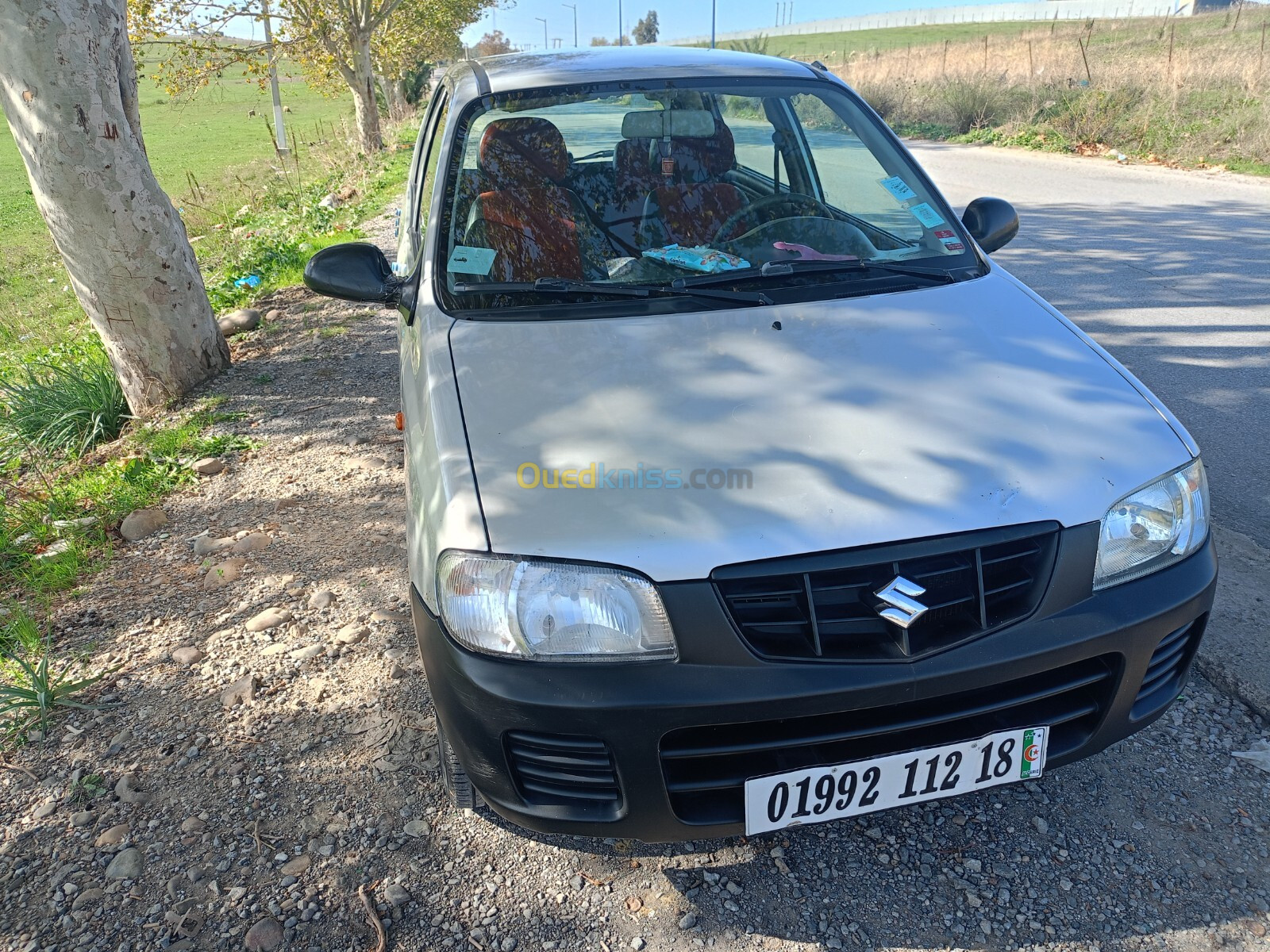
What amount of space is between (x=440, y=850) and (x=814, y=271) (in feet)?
6.34

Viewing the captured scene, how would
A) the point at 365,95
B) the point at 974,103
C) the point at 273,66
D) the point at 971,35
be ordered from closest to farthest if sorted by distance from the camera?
1. the point at 273,66
2. the point at 974,103
3. the point at 365,95
4. the point at 971,35

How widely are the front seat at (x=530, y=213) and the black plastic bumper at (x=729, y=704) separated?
1.20m

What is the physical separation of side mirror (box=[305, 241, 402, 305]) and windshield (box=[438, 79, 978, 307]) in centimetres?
30

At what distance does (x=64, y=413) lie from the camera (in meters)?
4.99

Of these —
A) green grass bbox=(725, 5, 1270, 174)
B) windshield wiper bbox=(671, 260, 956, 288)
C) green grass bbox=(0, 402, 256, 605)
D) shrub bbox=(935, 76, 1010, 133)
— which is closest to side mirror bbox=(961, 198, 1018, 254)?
windshield wiper bbox=(671, 260, 956, 288)

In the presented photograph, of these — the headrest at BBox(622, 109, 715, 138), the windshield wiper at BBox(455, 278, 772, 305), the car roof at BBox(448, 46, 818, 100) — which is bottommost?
the windshield wiper at BBox(455, 278, 772, 305)

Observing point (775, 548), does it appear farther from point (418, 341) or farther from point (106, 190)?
point (106, 190)

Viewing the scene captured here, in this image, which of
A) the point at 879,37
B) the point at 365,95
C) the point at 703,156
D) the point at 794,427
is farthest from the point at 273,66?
Result: the point at 879,37

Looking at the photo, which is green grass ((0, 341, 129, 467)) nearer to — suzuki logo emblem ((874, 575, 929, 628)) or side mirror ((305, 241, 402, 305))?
side mirror ((305, 241, 402, 305))

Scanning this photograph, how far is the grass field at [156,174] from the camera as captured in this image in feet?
29.2

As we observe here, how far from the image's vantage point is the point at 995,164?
538 inches

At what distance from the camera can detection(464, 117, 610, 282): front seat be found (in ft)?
8.52

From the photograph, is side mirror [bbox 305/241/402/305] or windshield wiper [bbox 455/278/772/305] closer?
windshield wiper [bbox 455/278/772/305]

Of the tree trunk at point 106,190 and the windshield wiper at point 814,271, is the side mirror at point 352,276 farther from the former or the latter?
the tree trunk at point 106,190
